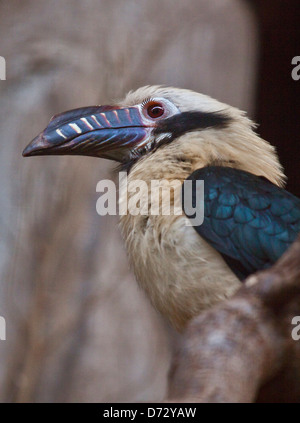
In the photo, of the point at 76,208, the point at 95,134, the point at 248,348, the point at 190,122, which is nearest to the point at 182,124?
the point at 190,122

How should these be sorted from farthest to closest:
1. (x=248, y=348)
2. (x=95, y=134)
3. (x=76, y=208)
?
(x=76, y=208), (x=95, y=134), (x=248, y=348)

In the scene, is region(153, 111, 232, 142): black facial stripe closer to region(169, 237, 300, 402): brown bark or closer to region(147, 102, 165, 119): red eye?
region(147, 102, 165, 119): red eye

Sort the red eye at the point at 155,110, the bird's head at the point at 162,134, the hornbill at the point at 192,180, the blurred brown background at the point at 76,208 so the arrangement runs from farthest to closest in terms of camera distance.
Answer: the blurred brown background at the point at 76,208 → the red eye at the point at 155,110 → the bird's head at the point at 162,134 → the hornbill at the point at 192,180

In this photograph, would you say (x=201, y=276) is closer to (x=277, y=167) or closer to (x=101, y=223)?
(x=277, y=167)

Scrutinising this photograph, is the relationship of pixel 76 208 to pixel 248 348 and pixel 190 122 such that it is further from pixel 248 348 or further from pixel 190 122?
pixel 248 348

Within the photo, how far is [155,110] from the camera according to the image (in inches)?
121

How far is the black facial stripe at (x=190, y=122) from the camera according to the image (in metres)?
2.97

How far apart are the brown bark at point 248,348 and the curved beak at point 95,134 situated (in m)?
1.27

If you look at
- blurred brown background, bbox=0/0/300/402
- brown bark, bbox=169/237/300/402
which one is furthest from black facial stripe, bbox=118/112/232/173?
blurred brown background, bbox=0/0/300/402

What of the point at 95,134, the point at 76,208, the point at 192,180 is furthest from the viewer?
the point at 76,208

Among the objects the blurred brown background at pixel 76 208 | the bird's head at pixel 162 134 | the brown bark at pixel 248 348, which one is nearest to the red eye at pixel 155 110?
the bird's head at pixel 162 134

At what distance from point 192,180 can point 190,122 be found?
424mm

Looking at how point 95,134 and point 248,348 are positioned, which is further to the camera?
point 95,134

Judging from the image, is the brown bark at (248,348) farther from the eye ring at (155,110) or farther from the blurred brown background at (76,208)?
the blurred brown background at (76,208)
